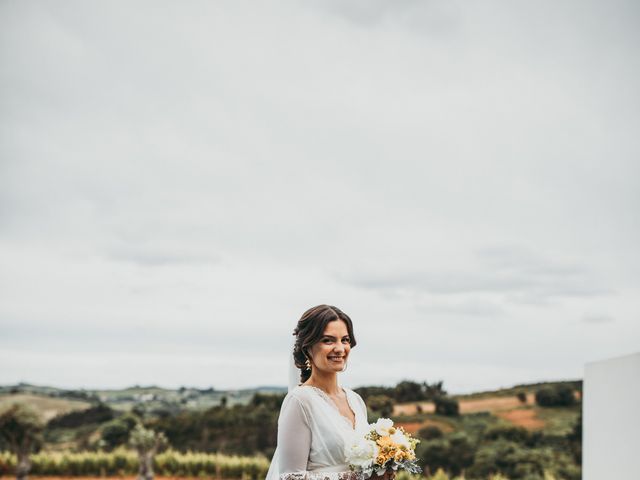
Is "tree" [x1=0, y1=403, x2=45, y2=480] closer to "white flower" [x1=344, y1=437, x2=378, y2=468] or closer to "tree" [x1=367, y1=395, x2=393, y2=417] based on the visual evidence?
"tree" [x1=367, y1=395, x2=393, y2=417]

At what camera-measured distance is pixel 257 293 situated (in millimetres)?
11734

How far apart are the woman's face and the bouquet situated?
10.2 inches

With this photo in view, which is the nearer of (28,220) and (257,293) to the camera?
(28,220)

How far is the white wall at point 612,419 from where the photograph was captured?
5398mm

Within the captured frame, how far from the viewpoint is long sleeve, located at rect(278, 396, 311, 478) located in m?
2.51

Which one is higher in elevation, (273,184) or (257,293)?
(273,184)

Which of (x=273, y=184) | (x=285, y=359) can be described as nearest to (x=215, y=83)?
(x=273, y=184)

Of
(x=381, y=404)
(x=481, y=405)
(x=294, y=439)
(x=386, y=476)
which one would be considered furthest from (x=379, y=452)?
(x=481, y=405)

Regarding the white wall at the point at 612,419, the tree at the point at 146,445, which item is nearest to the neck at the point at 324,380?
the white wall at the point at 612,419

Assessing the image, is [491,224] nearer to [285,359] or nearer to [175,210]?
[285,359]

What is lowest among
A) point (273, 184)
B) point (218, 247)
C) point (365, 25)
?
point (218, 247)

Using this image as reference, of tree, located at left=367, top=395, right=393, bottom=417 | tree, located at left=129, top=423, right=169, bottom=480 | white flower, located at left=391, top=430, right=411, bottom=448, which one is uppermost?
A: white flower, located at left=391, top=430, right=411, bottom=448

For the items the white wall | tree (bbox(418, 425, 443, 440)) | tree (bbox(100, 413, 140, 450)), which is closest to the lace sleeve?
the white wall

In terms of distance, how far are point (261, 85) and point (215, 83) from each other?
71 cm
